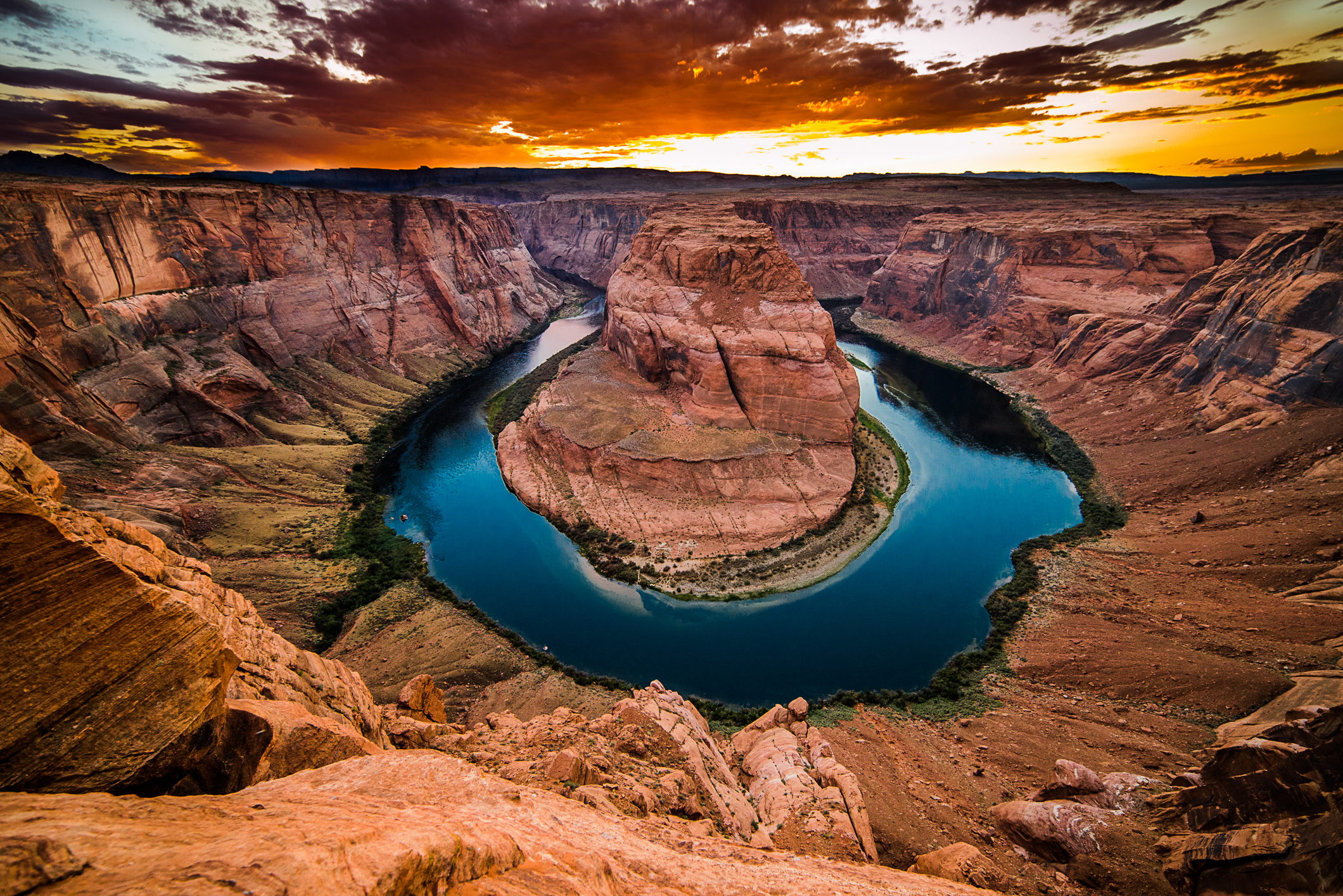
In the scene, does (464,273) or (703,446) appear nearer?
(703,446)

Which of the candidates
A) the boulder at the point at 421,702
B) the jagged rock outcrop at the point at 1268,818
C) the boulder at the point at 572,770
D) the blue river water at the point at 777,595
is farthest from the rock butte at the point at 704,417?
the jagged rock outcrop at the point at 1268,818

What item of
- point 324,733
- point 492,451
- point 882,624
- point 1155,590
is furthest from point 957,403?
point 324,733

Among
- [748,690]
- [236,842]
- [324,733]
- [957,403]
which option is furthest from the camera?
[957,403]

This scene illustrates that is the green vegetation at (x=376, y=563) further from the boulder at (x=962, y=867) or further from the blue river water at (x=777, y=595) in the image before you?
the boulder at (x=962, y=867)

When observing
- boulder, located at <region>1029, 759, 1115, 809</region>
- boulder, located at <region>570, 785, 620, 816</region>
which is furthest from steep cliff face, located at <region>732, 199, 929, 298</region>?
boulder, located at <region>570, 785, 620, 816</region>

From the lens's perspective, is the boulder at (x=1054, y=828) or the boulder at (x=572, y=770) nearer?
the boulder at (x=572, y=770)

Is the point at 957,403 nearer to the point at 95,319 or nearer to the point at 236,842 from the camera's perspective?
the point at 236,842
